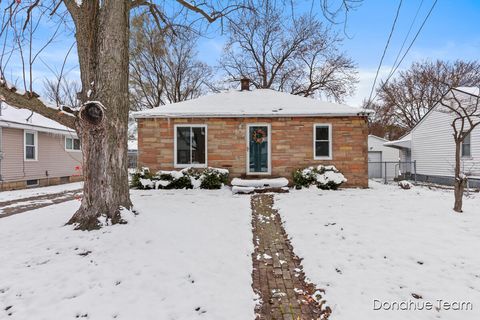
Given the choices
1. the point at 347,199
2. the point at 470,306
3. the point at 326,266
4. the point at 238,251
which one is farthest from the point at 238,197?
the point at 470,306

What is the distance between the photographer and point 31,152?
40.8ft

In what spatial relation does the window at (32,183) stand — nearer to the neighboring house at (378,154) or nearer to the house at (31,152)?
the house at (31,152)

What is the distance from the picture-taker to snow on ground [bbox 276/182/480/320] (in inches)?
107

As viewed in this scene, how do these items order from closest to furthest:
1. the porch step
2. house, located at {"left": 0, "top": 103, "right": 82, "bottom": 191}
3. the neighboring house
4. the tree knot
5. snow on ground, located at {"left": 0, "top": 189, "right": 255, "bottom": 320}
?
snow on ground, located at {"left": 0, "top": 189, "right": 255, "bottom": 320} → the tree knot → the porch step → house, located at {"left": 0, "top": 103, "right": 82, "bottom": 191} → the neighboring house

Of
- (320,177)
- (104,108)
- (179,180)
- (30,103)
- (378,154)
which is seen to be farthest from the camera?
(378,154)

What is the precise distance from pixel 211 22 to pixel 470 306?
684 cm

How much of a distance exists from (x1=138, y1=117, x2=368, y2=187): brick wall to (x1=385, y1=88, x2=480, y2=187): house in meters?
5.27

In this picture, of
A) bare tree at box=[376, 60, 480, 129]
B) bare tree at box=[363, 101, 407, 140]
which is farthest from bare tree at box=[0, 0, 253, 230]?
bare tree at box=[363, 101, 407, 140]

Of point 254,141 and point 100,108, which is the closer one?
point 100,108

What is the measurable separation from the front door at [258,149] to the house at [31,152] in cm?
646

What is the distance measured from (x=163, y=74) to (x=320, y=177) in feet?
55.6

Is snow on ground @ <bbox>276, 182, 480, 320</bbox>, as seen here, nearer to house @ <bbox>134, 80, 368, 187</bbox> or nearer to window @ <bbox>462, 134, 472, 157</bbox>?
house @ <bbox>134, 80, 368, 187</bbox>

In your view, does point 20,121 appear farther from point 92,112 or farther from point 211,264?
point 211,264

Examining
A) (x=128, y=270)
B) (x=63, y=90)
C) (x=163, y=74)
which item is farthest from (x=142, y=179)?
(x=63, y=90)
